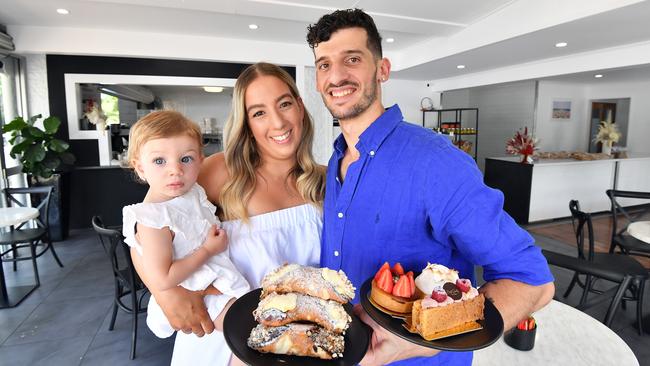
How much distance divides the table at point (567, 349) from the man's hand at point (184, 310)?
1072 mm

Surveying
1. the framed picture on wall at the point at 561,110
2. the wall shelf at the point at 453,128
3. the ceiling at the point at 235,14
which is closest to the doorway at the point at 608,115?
the framed picture on wall at the point at 561,110

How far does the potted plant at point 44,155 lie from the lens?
192 inches

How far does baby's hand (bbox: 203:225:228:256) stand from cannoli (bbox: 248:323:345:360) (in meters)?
0.50

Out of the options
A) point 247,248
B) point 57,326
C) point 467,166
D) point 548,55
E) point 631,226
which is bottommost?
point 57,326

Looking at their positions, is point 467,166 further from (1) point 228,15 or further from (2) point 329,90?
(1) point 228,15

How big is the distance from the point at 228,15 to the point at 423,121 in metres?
5.91

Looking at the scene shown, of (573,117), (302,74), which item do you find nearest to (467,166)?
(302,74)

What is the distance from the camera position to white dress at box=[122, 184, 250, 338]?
114cm

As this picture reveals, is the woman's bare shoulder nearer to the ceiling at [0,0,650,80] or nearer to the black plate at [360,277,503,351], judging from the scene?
the black plate at [360,277,503,351]

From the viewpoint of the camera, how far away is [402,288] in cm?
83

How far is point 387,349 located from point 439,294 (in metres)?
0.19

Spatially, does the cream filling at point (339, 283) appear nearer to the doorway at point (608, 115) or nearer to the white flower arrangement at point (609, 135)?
the white flower arrangement at point (609, 135)

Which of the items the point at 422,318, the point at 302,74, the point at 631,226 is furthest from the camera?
the point at 302,74

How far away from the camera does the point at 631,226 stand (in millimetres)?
3445
